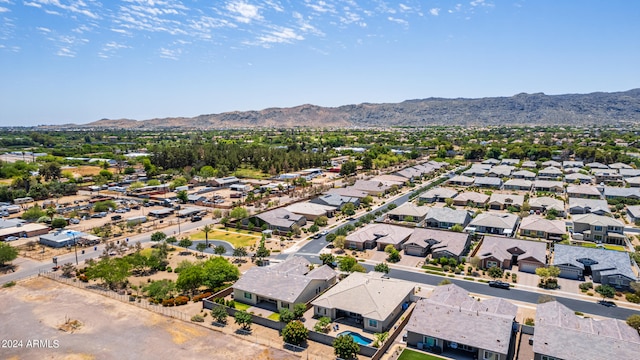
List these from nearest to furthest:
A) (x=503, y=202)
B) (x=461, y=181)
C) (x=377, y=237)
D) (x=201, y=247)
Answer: (x=201, y=247) → (x=377, y=237) → (x=503, y=202) → (x=461, y=181)

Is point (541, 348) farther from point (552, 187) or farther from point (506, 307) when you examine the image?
point (552, 187)

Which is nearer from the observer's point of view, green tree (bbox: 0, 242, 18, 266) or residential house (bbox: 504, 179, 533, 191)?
green tree (bbox: 0, 242, 18, 266)

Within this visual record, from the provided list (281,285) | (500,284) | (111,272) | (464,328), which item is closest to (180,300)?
(111,272)

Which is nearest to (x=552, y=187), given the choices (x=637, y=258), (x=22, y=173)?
(x=637, y=258)

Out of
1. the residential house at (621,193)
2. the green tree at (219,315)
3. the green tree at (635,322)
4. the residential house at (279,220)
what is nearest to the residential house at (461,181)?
the residential house at (621,193)

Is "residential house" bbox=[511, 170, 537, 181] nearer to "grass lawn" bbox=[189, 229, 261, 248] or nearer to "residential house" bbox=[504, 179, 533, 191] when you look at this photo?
"residential house" bbox=[504, 179, 533, 191]

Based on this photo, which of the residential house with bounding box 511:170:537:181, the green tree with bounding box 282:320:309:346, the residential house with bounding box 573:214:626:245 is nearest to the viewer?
the green tree with bounding box 282:320:309:346

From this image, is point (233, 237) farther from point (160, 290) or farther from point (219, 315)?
point (219, 315)

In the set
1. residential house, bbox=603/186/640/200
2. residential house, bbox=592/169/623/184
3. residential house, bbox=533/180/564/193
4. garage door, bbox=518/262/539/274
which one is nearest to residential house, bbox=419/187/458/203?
residential house, bbox=533/180/564/193
